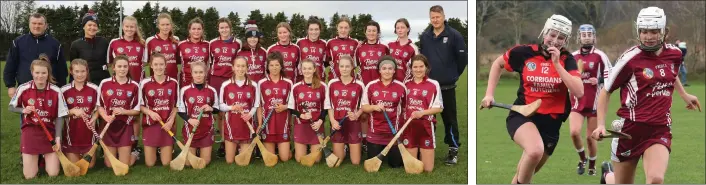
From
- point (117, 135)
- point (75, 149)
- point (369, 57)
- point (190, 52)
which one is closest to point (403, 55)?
point (369, 57)

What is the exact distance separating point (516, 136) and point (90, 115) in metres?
3.21

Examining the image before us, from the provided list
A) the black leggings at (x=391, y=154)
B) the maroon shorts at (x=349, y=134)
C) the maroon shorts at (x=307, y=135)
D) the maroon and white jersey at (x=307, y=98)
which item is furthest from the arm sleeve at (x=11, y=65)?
the black leggings at (x=391, y=154)

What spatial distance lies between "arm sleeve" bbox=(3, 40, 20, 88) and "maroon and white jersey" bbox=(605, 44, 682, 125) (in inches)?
172

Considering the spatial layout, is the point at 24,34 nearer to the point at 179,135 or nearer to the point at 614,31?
the point at 179,135

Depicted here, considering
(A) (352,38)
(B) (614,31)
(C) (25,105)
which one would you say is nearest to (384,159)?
(A) (352,38)

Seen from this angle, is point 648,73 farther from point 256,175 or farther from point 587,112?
point 256,175

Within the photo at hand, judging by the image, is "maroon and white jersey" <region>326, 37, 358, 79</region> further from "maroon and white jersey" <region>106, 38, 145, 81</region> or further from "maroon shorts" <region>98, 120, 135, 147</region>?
"maroon shorts" <region>98, 120, 135, 147</region>

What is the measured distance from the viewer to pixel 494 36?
723 inches

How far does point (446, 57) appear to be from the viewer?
20.8ft

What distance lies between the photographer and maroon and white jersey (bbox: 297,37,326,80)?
6707 millimetres

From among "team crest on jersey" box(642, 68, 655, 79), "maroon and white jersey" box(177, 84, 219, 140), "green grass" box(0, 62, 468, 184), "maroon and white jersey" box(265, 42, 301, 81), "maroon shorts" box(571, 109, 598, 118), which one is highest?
"maroon and white jersey" box(265, 42, 301, 81)

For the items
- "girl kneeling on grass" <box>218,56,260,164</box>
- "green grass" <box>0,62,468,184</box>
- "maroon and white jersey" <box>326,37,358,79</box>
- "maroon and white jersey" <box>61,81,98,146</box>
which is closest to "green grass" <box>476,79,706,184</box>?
"green grass" <box>0,62,468,184</box>

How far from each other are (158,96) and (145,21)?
1424 mm

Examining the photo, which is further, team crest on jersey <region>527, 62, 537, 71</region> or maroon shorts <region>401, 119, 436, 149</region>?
maroon shorts <region>401, 119, 436, 149</region>
